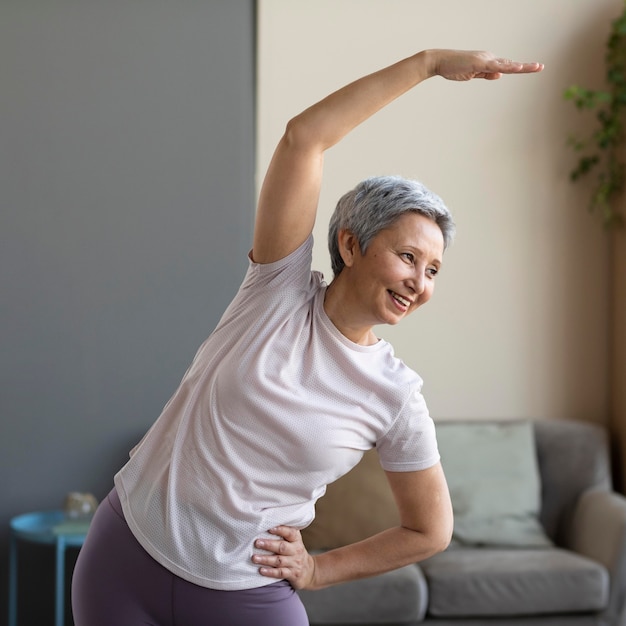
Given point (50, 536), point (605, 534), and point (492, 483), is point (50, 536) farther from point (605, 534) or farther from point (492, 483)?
point (605, 534)

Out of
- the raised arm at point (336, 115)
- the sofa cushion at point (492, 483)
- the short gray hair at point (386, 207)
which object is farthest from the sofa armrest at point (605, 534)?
the raised arm at point (336, 115)

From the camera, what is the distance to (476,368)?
419cm

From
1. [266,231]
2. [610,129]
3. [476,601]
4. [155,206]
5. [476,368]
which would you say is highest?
[266,231]

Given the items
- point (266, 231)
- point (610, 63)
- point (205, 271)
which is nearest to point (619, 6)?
point (610, 63)

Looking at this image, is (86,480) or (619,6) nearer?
(86,480)

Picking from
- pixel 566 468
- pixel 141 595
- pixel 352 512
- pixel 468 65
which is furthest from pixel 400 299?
pixel 566 468

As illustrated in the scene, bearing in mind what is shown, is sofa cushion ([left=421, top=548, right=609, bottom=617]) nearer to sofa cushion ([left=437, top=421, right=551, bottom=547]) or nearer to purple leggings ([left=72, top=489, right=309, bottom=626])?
sofa cushion ([left=437, top=421, right=551, bottom=547])

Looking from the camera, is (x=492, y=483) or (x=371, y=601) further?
(x=492, y=483)

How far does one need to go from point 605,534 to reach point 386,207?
8.18 feet

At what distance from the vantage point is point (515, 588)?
3.29m

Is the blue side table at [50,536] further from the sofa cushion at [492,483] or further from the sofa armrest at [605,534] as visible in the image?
the sofa armrest at [605,534]

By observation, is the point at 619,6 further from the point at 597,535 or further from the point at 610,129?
the point at 597,535

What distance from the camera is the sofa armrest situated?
3.37 m

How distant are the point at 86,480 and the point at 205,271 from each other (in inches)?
37.9
